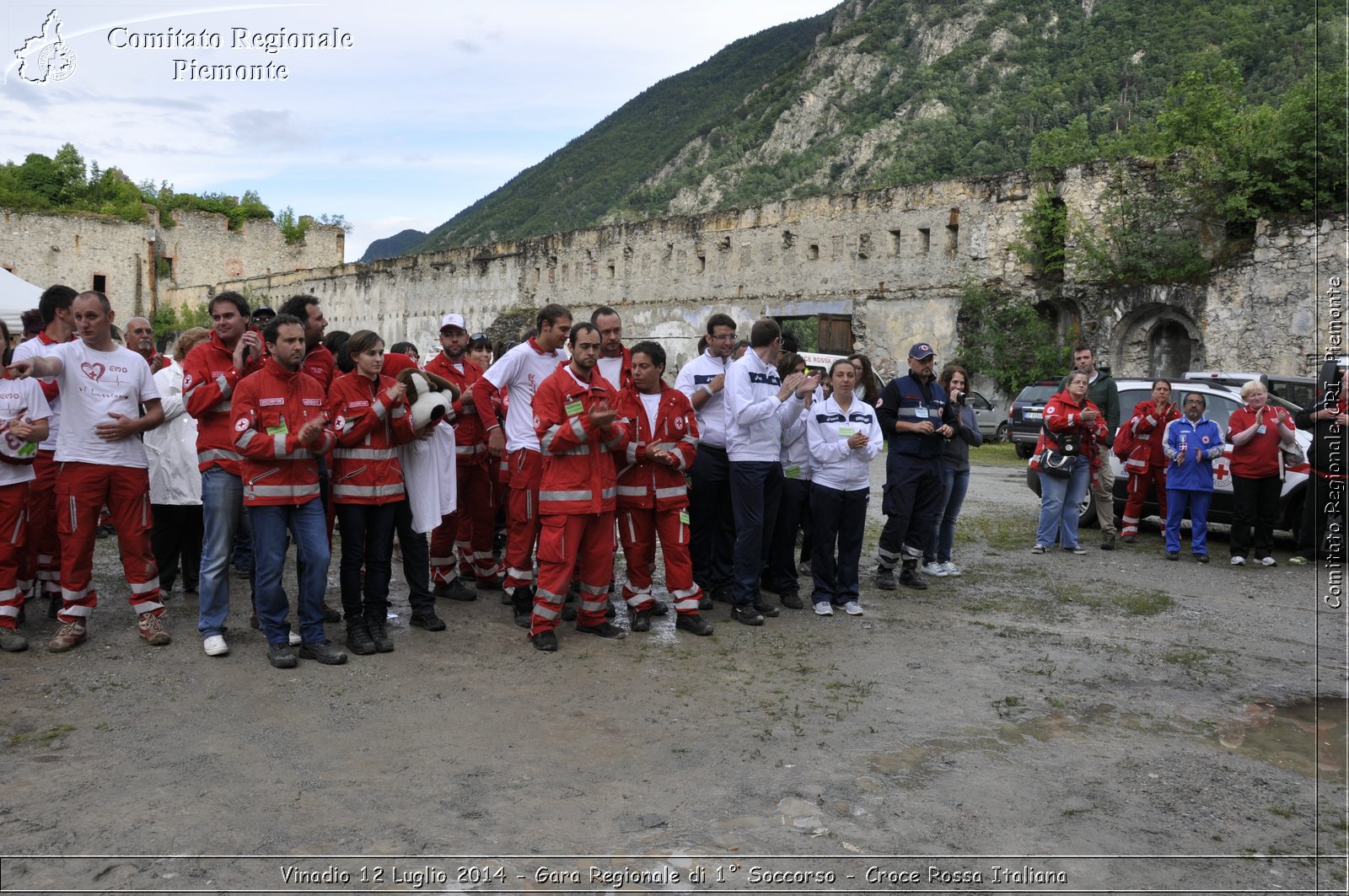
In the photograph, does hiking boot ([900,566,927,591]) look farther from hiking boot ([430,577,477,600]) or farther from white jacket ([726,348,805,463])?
hiking boot ([430,577,477,600])

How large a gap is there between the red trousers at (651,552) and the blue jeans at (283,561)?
1.96 m

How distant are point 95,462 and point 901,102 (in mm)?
76003

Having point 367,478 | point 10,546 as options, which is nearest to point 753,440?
point 367,478

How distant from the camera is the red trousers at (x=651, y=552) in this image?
663 centimetres

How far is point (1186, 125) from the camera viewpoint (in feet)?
82.1

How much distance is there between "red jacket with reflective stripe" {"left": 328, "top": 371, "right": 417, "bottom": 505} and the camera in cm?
592

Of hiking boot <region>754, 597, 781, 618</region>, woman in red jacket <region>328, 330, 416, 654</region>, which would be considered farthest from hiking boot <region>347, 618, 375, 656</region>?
hiking boot <region>754, 597, 781, 618</region>

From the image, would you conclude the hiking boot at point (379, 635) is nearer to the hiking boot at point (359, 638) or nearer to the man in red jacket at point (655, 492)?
the hiking boot at point (359, 638)

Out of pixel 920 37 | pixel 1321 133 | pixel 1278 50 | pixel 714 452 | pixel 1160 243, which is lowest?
pixel 714 452

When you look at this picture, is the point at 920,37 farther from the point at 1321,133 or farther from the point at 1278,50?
the point at 1321,133

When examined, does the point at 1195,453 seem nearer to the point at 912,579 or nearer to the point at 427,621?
the point at 912,579

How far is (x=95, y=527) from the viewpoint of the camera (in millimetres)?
5922

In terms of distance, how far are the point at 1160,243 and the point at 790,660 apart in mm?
18942

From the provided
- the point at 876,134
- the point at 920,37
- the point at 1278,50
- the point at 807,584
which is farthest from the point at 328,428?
the point at 920,37
